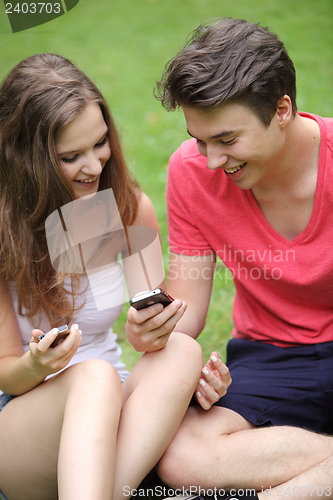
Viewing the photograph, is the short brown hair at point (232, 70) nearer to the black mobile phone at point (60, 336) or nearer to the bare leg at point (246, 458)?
the black mobile phone at point (60, 336)

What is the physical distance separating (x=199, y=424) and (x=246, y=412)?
0.18 meters

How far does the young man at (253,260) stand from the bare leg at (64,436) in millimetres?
240

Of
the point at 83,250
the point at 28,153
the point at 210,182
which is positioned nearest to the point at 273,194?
the point at 210,182

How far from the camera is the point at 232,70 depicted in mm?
1852

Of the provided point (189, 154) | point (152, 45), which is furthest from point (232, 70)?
point (152, 45)

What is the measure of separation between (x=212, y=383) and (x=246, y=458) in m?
0.26

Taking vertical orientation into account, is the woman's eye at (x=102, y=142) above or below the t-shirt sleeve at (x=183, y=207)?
above

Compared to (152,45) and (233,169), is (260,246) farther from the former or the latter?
(152,45)

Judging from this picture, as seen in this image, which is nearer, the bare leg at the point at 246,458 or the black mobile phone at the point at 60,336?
the black mobile phone at the point at 60,336

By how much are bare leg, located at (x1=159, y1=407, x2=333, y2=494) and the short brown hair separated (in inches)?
41.0

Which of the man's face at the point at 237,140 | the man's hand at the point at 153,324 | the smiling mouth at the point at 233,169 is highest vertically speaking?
the man's face at the point at 237,140

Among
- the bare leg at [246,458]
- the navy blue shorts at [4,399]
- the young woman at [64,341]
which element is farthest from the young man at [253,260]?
the navy blue shorts at [4,399]

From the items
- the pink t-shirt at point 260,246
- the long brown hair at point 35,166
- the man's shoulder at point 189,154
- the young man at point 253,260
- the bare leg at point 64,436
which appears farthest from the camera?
the man's shoulder at point 189,154

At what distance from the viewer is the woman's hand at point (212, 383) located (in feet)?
6.26
